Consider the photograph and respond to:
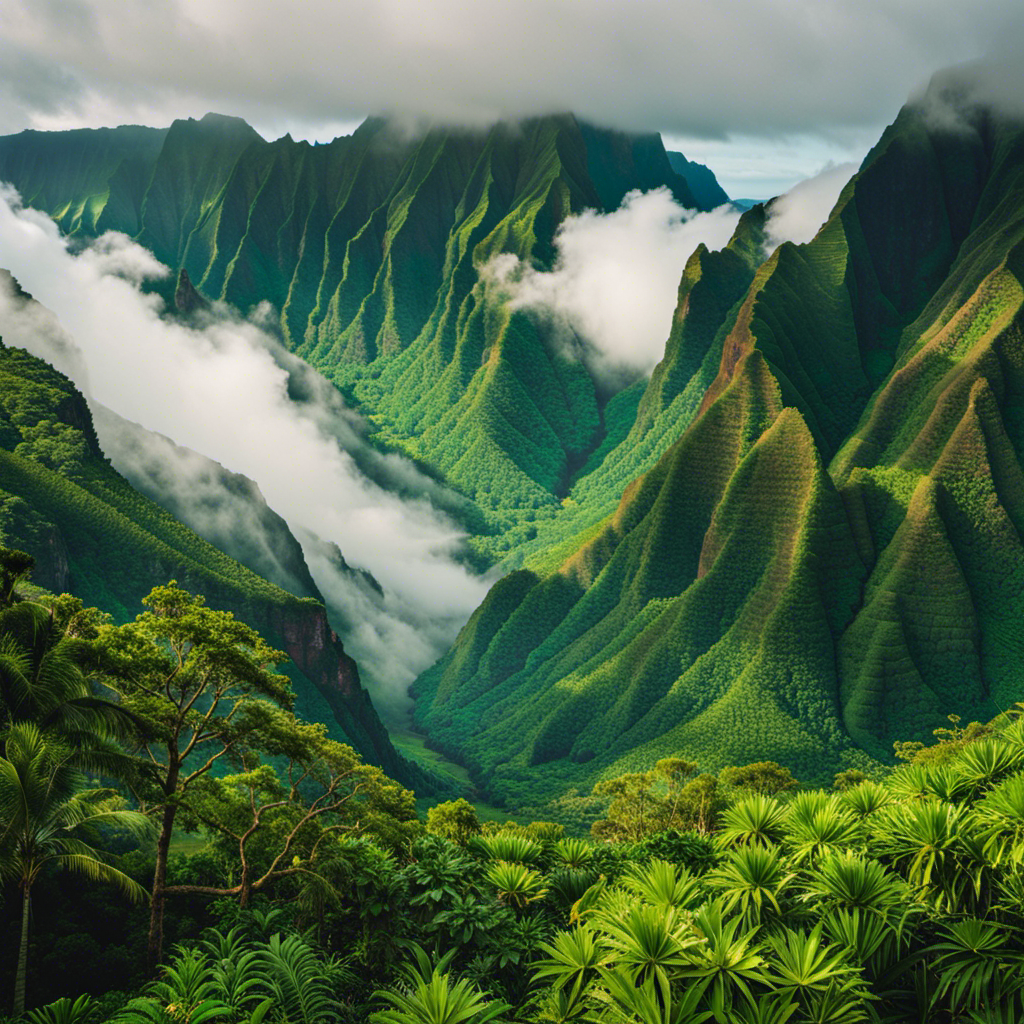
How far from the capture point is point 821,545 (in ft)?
379

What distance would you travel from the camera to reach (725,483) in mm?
134625

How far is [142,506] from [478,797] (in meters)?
51.9

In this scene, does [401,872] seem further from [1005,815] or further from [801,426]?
[801,426]

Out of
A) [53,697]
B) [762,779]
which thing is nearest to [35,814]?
[53,697]

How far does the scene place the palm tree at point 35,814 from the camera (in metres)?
21.6

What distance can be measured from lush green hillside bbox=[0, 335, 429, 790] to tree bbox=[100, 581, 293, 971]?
188 ft

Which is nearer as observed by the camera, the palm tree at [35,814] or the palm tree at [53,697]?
the palm tree at [35,814]

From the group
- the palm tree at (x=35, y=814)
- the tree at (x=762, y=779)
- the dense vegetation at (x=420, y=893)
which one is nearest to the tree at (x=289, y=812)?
the dense vegetation at (x=420, y=893)

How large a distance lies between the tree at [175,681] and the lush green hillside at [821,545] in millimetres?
79707

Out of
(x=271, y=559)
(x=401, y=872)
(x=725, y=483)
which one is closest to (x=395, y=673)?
(x=271, y=559)

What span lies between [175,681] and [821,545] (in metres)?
99.0

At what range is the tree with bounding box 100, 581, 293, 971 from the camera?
88.5 ft

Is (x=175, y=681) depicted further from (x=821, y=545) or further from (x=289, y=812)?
(x=821, y=545)

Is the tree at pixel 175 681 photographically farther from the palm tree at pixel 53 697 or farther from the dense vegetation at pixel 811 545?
the dense vegetation at pixel 811 545
